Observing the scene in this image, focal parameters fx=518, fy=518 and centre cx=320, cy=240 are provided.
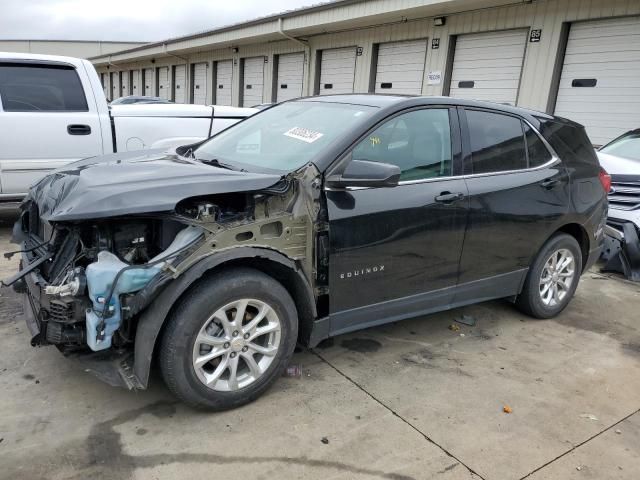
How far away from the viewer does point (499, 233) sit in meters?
3.83

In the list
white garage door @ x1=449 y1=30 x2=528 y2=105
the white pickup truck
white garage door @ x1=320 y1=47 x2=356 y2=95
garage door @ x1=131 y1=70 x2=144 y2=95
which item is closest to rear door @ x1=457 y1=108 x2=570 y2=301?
the white pickup truck

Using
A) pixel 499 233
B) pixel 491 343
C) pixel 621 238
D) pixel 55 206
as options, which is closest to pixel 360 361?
pixel 491 343

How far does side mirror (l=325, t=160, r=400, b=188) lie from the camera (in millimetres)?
2932

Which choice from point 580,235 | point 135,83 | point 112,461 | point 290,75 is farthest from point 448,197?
point 135,83

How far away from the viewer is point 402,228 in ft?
10.7

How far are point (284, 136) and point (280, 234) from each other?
94 centimetres

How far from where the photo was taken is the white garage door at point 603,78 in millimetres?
8750

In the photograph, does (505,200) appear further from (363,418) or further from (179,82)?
(179,82)

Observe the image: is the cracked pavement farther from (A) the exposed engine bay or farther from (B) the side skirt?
(A) the exposed engine bay

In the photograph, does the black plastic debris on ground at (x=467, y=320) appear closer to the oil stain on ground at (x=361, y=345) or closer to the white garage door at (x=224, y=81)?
the oil stain on ground at (x=361, y=345)

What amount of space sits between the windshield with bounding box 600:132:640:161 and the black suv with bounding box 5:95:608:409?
366cm

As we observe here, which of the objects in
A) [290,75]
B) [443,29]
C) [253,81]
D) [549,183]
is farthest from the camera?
[253,81]

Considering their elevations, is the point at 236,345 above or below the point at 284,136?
below

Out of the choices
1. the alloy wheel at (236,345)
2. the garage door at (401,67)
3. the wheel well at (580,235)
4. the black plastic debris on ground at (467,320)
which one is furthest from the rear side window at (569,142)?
the garage door at (401,67)
